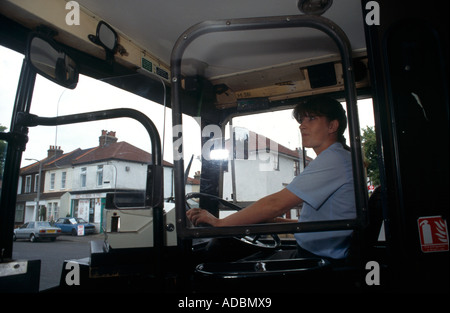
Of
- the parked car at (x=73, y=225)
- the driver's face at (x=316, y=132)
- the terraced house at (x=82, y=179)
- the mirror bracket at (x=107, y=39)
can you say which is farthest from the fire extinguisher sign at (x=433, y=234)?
the mirror bracket at (x=107, y=39)

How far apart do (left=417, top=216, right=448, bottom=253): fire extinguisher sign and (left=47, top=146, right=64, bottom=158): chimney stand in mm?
1614

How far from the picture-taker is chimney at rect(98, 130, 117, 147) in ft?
5.03

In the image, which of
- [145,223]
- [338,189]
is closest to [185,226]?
[145,223]

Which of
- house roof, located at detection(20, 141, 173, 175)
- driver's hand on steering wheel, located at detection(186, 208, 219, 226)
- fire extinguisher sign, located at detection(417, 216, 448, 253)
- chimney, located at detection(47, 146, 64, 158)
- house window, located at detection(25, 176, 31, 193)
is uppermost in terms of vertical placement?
chimney, located at detection(47, 146, 64, 158)

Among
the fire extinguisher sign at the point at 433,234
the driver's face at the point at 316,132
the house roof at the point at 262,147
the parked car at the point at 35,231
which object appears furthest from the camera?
the house roof at the point at 262,147

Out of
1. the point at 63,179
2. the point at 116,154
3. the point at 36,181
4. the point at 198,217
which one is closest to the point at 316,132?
the point at 198,217

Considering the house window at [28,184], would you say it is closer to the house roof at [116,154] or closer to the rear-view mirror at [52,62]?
the house roof at [116,154]

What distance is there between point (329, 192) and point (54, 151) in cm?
136

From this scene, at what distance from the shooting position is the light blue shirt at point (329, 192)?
1.33 meters

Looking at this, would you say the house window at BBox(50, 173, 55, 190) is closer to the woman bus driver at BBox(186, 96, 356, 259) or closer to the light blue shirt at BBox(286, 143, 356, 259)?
the woman bus driver at BBox(186, 96, 356, 259)

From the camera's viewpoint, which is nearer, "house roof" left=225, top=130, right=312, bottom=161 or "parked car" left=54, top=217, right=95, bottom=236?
"parked car" left=54, top=217, right=95, bottom=236

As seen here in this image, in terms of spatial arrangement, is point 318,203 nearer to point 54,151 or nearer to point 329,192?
point 329,192

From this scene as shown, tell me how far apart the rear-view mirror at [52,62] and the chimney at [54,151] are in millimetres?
402

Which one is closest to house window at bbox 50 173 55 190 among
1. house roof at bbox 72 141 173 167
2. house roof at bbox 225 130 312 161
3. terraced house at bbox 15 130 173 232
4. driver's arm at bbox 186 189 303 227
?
terraced house at bbox 15 130 173 232
